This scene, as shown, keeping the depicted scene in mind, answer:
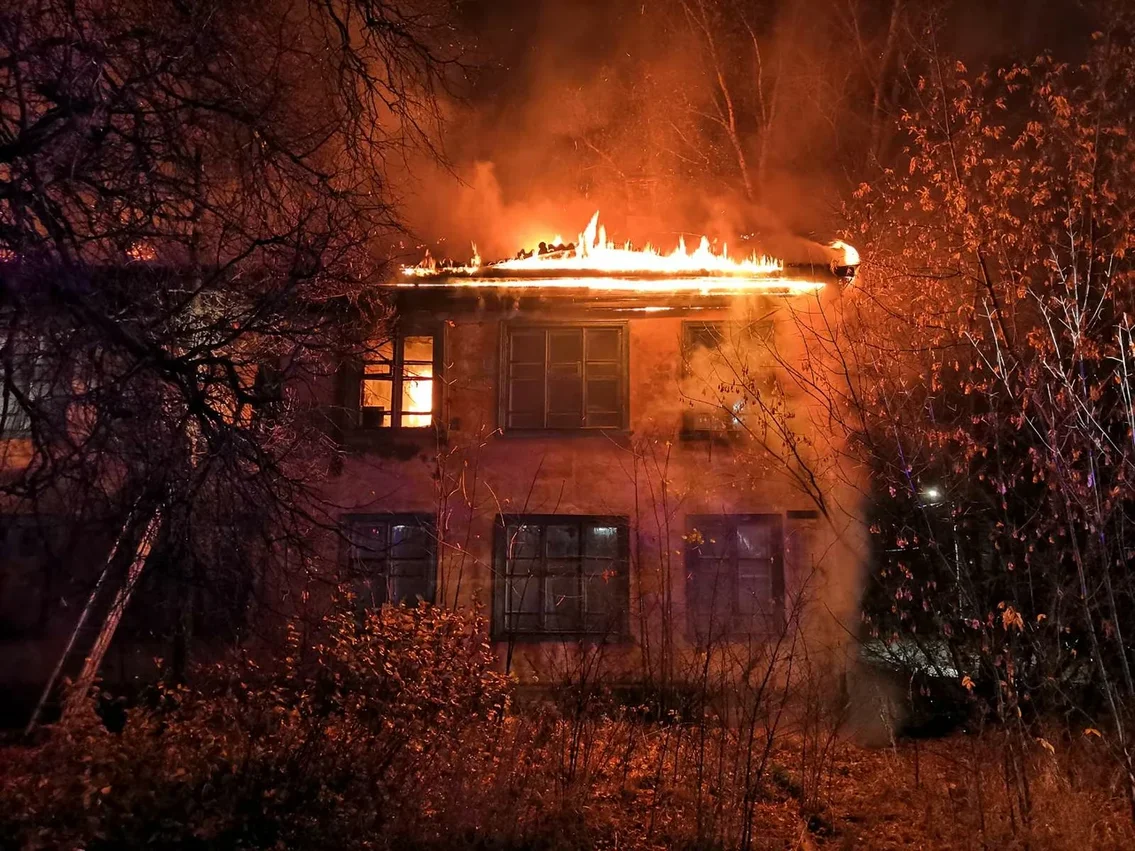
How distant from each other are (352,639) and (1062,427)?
6.16 metres

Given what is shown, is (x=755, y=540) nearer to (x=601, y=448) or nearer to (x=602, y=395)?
(x=601, y=448)

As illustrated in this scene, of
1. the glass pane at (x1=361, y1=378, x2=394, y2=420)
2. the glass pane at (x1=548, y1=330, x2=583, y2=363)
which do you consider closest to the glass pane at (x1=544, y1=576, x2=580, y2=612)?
the glass pane at (x1=548, y1=330, x2=583, y2=363)

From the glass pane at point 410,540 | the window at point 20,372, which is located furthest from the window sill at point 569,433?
the window at point 20,372

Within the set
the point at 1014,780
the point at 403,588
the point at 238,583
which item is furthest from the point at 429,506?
the point at 1014,780

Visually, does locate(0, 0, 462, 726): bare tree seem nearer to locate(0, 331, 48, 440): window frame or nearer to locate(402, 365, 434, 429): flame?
locate(0, 331, 48, 440): window frame

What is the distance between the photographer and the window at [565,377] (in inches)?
428

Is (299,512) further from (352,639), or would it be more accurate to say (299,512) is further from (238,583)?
(352,639)

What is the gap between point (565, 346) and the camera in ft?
36.3

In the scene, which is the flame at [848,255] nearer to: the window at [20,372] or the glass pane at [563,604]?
the glass pane at [563,604]

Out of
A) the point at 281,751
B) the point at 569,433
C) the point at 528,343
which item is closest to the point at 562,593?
the point at 569,433

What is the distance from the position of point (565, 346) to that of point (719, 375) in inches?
82.9

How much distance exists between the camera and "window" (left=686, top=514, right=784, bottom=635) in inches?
405

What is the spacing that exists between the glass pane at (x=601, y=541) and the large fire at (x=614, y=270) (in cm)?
313

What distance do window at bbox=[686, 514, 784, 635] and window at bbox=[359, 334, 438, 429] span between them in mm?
3900
